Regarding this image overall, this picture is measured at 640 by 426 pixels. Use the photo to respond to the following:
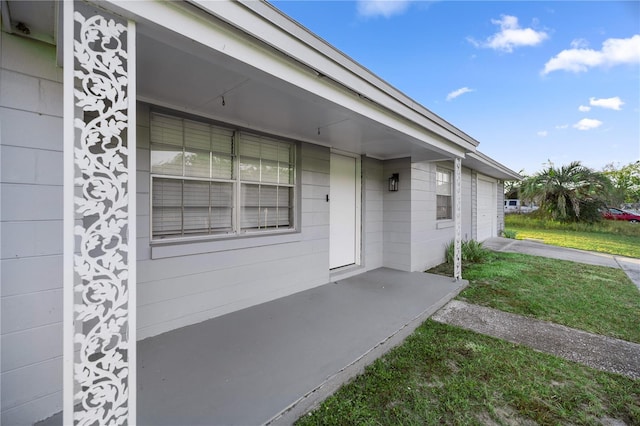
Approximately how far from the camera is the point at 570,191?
14.3 m

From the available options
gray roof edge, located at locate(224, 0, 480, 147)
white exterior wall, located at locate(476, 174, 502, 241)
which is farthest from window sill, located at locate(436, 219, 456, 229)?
gray roof edge, located at locate(224, 0, 480, 147)

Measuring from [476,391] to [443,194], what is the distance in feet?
17.9

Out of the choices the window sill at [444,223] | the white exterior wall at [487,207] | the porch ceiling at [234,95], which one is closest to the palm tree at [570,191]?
the white exterior wall at [487,207]

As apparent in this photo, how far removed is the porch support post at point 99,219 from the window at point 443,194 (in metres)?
6.60

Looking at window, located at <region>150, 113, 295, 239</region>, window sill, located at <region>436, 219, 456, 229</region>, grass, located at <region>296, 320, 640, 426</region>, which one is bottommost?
grass, located at <region>296, 320, 640, 426</region>

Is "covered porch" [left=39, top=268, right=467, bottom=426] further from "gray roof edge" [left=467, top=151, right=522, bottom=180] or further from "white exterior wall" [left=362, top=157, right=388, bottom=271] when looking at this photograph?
"gray roof edge" [left=467, top=151, right=522, bottom=180]

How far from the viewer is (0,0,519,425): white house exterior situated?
128 cm

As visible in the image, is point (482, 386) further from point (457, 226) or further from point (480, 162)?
point (480, 162)

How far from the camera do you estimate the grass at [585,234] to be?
31.1 ft

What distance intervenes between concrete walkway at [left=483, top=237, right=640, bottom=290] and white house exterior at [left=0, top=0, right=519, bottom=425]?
5210mm

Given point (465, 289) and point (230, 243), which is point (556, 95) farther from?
point (230, 243)

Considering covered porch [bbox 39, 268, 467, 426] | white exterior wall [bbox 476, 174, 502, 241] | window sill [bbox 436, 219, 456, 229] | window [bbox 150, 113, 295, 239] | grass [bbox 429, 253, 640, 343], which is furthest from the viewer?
white exterior wall [bbox 476, 174, 502, 241]

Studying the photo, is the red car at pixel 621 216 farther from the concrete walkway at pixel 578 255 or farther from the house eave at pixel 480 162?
the house eave at pixel 480 162

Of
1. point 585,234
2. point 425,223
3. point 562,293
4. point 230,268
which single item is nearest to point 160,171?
point 230,268
